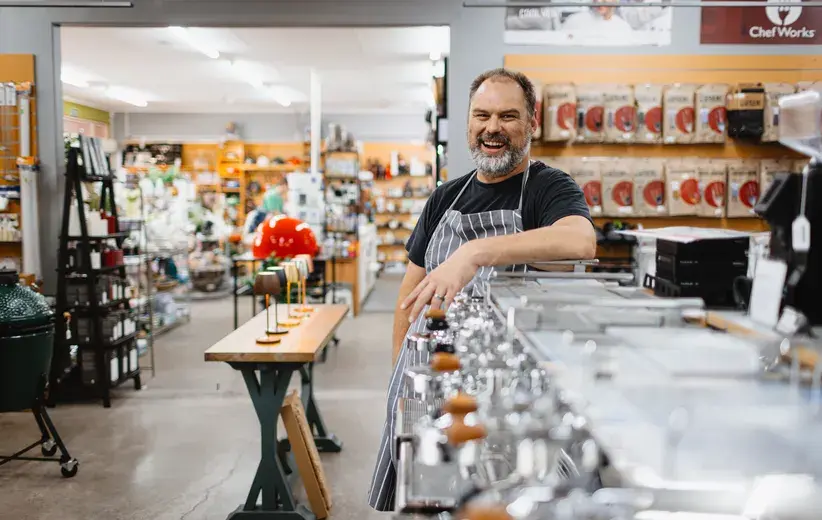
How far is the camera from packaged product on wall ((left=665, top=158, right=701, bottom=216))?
5.22 meters

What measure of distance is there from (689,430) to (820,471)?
140 mm

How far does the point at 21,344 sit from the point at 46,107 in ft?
7.84

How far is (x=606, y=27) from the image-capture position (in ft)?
17.1

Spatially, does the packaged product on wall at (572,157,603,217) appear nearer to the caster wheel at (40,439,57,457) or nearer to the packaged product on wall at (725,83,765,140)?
the packaged product on wall at (725,83,765,140)

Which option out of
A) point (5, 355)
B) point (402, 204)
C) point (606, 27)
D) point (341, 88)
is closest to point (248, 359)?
point (5, 355)

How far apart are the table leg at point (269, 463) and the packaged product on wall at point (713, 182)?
3.44 metres

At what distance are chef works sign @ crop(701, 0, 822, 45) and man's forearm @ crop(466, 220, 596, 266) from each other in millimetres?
4210

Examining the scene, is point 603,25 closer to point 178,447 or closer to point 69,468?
point 178,447

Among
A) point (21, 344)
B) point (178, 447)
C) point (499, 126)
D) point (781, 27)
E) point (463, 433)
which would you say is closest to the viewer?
point (463, 433)

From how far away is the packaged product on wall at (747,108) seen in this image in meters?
5.05

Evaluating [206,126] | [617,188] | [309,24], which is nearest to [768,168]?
[617,188]

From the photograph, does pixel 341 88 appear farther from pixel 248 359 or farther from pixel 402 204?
pixel 248 359

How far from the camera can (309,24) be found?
5.40 metres

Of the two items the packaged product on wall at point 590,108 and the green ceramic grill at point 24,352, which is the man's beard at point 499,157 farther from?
the packaged product on wall at point 590,108
